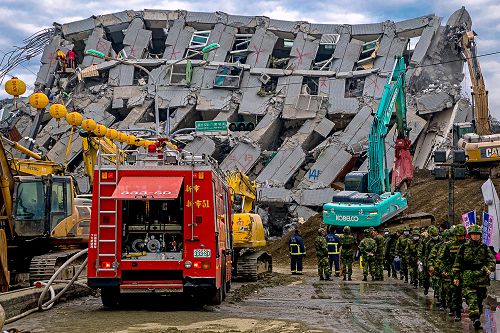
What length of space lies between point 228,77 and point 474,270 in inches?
1816

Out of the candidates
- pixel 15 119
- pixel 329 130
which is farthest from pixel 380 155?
pixel 15 119

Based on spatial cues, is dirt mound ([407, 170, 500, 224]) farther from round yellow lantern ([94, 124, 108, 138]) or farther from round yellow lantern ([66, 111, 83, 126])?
round yellow lantern ([66, 111, 83, 126])

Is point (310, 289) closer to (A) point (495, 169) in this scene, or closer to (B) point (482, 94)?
(A) point (495, 169)

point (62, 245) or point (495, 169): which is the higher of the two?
point (495, 169)

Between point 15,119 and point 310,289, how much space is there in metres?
45.0

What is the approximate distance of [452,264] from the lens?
15.0m

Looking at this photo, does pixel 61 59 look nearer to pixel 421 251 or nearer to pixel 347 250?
pixel 347 250

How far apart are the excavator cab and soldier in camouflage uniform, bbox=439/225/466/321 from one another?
1038 centimetres

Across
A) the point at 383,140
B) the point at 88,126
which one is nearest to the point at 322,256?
the point at 88,126

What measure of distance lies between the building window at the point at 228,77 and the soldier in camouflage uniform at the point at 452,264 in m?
44.0

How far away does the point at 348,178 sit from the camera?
3903cm

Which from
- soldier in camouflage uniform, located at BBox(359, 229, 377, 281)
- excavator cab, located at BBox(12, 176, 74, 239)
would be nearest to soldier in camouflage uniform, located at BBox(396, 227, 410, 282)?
soldier in camouflage uniform, located at BBox(359, 229, 377, 281)

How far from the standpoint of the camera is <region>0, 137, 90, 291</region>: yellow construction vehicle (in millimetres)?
19719

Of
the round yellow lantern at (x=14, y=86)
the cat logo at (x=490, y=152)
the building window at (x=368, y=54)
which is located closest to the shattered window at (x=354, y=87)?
the building window at (x=368, y=54)
